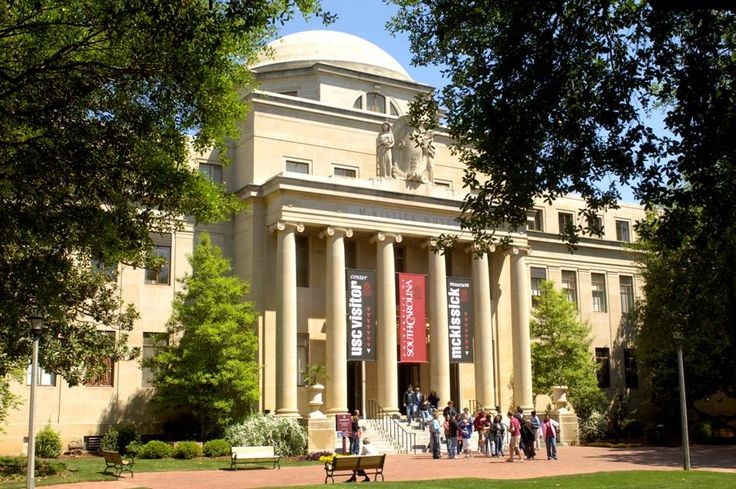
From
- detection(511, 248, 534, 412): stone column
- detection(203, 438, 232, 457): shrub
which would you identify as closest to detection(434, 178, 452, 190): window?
detection(511, 248, 534, 412): stone column

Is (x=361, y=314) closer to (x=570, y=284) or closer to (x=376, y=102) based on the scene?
(x=376, y=102)

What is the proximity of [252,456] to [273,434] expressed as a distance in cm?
579

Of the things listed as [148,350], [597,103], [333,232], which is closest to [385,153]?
[333,232]

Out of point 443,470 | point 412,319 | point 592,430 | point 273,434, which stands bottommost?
point 443,470

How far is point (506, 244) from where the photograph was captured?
1602 cm

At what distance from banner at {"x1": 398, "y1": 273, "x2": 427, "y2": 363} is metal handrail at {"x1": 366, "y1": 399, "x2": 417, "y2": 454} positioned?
2694mm

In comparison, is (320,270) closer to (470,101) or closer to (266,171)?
(266,171)

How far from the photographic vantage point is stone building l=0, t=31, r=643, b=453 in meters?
38.0

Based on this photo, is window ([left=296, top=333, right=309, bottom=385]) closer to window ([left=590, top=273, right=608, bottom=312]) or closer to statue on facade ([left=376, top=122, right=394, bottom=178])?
statue on facade ([left=376, top=122, right=394, bottom=178])

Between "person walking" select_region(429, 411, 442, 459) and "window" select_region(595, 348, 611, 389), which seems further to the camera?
"window" select_region(595, 348, 611, 389)

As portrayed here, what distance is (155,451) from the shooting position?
32.7 m

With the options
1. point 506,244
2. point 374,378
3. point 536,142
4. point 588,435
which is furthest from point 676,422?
point 536,142

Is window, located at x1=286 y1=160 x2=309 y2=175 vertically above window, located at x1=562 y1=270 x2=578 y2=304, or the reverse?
window, located at x1=286 y1=160 x2=309 y2=175

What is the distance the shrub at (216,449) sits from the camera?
33.2 metres
